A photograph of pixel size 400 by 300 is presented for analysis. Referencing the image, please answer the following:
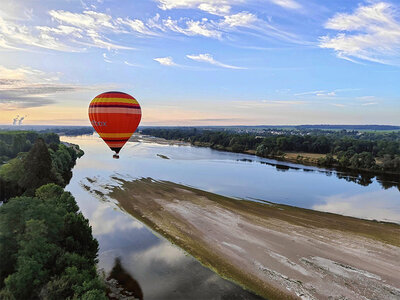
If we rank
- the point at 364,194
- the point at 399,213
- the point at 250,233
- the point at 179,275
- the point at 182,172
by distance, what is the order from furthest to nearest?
the point at 182,172 < the point at 364,194 < the point at 399,213 < the point at 250,233 < the point at 179,275

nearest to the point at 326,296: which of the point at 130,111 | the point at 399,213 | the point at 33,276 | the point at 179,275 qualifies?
the point at 179,275

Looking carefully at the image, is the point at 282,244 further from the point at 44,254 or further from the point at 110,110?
the point at 110,110

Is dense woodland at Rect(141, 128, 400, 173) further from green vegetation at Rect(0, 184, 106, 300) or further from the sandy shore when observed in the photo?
green vegetation at Rect(0, 184, 106, 300)

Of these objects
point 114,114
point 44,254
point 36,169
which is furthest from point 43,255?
point 36,169

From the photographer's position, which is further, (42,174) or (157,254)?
(42,174)

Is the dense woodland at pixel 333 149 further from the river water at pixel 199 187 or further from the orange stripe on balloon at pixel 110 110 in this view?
the orange stripe on balloon at pixel 110 110

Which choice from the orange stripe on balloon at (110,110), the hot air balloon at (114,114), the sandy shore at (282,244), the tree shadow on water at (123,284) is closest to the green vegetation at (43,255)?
the tree shadow on water at (123,284)

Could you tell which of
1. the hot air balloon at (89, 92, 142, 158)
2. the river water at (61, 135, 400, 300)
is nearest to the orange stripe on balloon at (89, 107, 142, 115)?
the hot air balloon at (89, 92, 142, 158)

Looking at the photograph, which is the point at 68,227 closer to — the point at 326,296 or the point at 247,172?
the point at 326,296

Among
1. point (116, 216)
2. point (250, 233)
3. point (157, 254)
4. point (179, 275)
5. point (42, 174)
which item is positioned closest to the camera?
point (179, 275)
